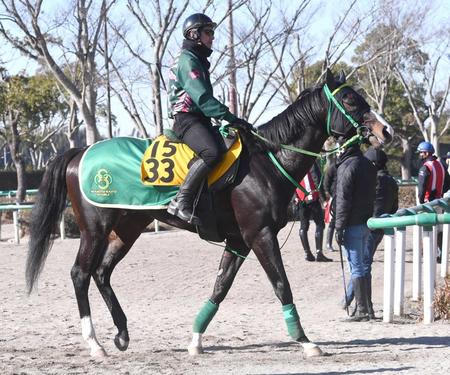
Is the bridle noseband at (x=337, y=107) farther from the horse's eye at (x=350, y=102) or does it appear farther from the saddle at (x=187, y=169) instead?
the saddle at (x=187, y=169)

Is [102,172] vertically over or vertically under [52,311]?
over

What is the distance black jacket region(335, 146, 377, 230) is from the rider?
215cm

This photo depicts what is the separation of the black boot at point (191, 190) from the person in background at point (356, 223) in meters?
2.31

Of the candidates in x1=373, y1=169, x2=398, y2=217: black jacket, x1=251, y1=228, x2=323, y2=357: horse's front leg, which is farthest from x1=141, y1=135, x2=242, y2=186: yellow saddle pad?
x1=373, y1=169, x2=398, y2=217: black jacket

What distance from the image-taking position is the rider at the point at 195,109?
6.36 m

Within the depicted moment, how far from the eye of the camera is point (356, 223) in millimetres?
8398

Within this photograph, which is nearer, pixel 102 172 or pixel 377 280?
pixel 102 172

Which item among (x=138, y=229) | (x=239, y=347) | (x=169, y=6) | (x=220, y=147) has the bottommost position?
(x=239, y=347)

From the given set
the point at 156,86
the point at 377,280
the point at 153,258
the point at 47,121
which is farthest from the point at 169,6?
the point at 47,121

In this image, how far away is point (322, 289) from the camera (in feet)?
36.2

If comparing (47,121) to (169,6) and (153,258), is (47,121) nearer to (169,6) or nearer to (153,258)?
(169,6)

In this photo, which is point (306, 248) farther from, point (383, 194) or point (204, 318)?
point (204, 318)

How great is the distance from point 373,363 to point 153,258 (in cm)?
854

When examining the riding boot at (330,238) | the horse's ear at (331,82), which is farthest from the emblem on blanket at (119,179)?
the riding boot at (330,238)
